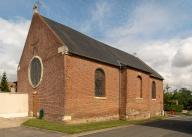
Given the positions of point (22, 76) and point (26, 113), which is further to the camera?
point (22, 76)

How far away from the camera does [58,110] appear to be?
23.7 meters

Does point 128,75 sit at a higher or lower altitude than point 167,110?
higher

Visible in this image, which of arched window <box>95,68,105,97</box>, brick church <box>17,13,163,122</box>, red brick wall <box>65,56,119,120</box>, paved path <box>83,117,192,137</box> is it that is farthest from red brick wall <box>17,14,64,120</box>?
paved path <box>83,117,192,137</box>

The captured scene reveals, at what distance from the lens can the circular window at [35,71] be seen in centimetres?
2719

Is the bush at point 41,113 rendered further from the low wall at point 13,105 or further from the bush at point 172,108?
the bush at point 172,108

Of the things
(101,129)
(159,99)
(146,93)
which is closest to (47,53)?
(101,129)

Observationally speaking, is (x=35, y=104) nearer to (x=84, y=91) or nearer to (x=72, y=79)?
(x=84, y=91)

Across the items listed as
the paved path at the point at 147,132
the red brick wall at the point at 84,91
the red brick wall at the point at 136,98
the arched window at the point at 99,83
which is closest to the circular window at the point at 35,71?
the red brick wall at the point at 84,91

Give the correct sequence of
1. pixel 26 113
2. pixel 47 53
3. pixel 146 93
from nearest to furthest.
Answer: pixel 47 53 < pixel 26 113 < pixel 146 93

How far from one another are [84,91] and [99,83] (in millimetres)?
3155

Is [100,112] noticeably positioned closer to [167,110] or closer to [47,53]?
[47,53]

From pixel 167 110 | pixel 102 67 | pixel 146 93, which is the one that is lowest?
pixel 167 110

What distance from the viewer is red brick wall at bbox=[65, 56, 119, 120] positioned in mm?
23766

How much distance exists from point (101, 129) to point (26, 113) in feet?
34.0
